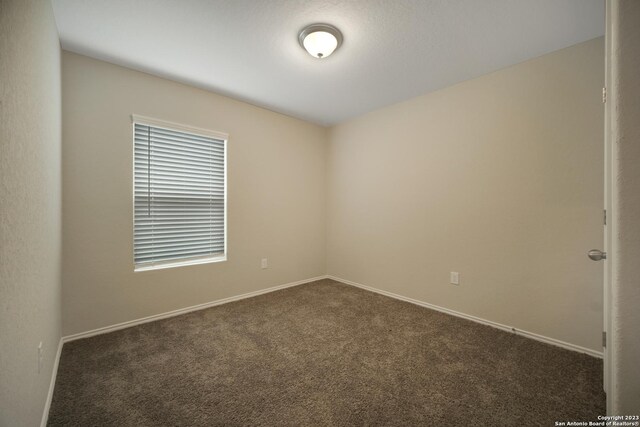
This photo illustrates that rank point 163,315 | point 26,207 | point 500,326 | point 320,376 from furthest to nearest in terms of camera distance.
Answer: point 163,315, point 500,326, point 320,376, point 26,207

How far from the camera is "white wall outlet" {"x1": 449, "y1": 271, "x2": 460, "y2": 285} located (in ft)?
8.58

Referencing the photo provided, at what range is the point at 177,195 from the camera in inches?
105

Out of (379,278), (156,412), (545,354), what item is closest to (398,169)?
(379,278)

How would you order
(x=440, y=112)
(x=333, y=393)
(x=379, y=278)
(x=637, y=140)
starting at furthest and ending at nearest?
1. (x=379, y=278)
2. (x=440, y=112)
3. (x=333, y=393)
4. (x=637, y=140)

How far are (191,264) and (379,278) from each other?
2251mm

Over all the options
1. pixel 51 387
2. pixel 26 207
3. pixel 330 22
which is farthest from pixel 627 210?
pixel 51 387

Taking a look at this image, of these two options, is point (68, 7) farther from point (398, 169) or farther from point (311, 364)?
point (398, 169)

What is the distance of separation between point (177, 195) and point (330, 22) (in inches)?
84.1

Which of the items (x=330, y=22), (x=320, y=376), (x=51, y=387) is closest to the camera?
(x=51, y=387)

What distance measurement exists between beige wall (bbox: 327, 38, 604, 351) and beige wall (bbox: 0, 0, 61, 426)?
117 inches

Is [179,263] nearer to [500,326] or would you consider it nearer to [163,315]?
[163,315]

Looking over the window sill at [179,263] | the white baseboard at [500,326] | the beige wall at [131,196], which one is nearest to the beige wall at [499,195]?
the white baseboard at [500,326]

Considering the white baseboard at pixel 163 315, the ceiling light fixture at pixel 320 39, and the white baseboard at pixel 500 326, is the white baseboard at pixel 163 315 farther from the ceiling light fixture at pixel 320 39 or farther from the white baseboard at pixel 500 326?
the ceiling light fixture at pixel 320 39

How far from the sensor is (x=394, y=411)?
4.50 ft
